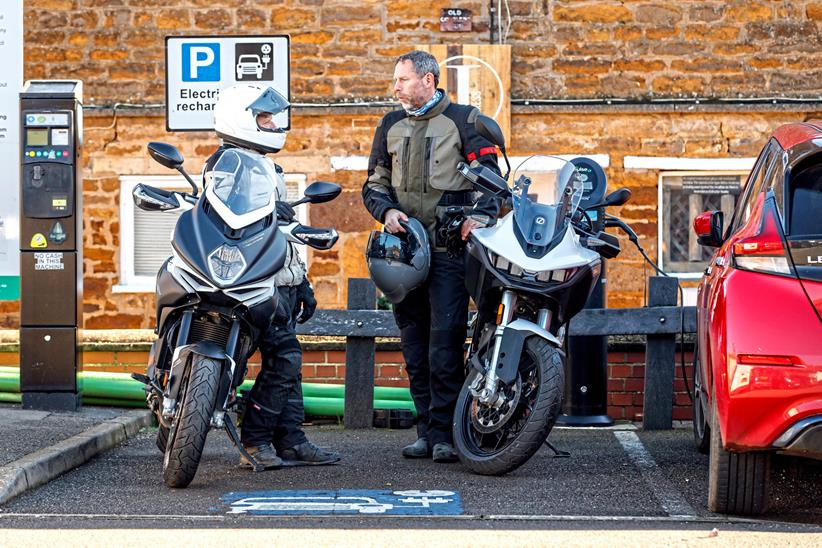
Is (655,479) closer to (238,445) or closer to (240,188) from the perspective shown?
(238,445)

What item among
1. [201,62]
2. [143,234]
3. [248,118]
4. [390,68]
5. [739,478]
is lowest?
[739,478]

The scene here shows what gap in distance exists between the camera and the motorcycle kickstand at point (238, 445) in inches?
236

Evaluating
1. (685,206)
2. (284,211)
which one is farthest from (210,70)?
(685,206)

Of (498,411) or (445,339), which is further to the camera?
(445,339)

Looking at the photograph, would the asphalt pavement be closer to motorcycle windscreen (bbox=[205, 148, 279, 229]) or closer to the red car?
the red car

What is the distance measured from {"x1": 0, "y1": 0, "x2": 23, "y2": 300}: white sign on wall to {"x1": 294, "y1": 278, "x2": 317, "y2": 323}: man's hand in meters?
2.81

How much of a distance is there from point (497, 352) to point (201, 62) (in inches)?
145

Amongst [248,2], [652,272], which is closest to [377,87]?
[248,2]

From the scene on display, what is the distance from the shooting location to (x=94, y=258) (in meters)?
15.1

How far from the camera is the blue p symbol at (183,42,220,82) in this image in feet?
29.7

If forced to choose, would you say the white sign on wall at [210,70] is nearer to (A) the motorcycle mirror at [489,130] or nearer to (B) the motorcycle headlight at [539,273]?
(A) the motorcycle mirror at [489,130]

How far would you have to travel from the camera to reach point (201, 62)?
909 cm

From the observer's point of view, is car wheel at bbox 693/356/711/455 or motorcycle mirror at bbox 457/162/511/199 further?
car wheel at bbox 693/356/711/455

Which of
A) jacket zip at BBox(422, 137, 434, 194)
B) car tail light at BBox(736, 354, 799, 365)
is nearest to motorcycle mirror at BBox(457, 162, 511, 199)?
jacket zip at BBox(422, 137, 434, 194)
